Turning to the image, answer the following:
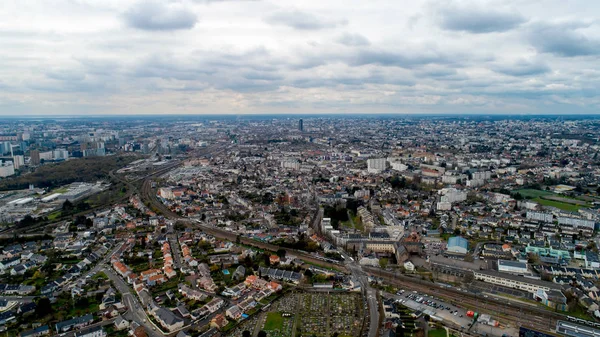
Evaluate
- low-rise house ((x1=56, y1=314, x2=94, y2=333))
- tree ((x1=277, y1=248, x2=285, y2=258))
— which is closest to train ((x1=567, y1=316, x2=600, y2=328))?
tree ((x1=277, y1=248, x2=285, y2=258))

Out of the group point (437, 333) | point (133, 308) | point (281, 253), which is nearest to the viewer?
point (437, 333)

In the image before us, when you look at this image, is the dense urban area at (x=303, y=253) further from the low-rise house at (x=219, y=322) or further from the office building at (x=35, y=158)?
the office building at (x=35, y=158)

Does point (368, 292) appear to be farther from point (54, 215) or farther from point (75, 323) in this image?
point (54, 215)

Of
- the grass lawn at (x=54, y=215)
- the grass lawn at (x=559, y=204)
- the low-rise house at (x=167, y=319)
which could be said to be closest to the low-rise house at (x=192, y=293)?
the low-rise house at (x=167, y=319)

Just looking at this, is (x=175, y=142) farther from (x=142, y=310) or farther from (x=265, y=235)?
(x=142, y=310)

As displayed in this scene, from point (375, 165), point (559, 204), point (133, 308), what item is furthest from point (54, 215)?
point (559, 204)

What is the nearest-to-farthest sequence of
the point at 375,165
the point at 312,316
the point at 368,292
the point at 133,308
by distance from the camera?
1. the point at 312,316
2. the point at 133,308
3. the point at 368,292
4. the point at 375,165

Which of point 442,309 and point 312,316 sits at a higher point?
point 442,309
